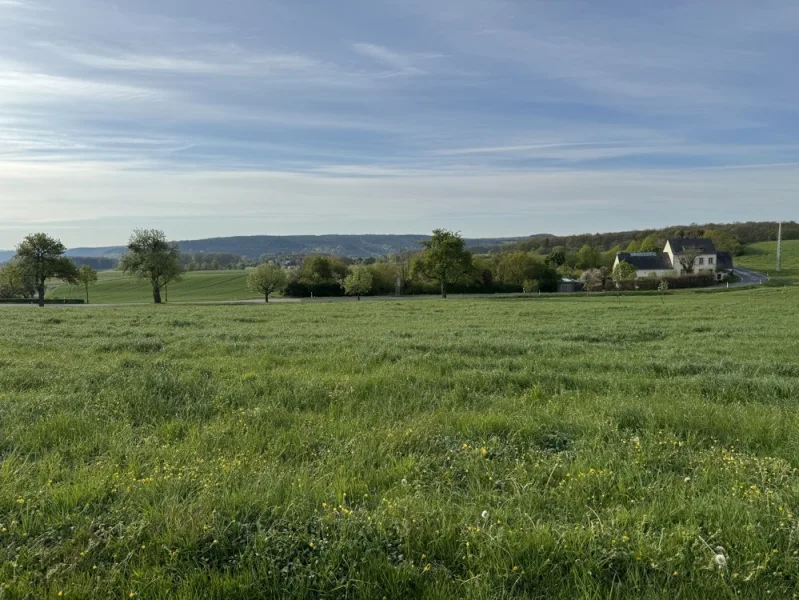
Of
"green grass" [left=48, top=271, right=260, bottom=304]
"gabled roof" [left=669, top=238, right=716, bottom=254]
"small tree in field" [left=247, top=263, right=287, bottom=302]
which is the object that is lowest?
"green grass" [left=48, top=271, right=260, bottom=304]

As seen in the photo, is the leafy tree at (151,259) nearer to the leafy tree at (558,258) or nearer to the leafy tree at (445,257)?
the leafy tree at (445,257)

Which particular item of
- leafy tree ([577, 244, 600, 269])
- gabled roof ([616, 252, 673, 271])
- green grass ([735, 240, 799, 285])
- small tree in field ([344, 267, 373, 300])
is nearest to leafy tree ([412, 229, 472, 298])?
small tree in field ([344, 267, 373, 300])

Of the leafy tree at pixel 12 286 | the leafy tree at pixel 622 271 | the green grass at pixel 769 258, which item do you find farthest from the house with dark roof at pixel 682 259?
the leafy tree at pixel 12 286

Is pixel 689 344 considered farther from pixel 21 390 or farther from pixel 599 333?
pixel 21 390

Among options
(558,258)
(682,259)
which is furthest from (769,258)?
(558,258)

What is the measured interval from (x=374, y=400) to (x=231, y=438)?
2.04 metres

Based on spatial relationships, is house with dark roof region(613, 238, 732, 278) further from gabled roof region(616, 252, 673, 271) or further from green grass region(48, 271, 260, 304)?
green grass region(48, 271, 260, 304)

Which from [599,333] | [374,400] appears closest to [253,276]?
[599,333]

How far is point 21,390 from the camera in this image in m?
7.23

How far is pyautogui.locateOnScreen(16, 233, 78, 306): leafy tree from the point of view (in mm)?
49000

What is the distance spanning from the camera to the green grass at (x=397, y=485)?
295 centimetres

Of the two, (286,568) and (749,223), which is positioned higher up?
(749,223)

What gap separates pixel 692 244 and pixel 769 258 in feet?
87.1

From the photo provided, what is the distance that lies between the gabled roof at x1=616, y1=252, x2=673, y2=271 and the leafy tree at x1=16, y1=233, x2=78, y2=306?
300 feet
